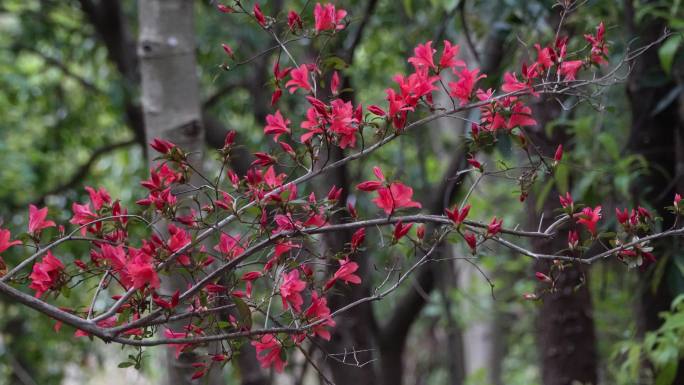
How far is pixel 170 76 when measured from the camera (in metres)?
1.92

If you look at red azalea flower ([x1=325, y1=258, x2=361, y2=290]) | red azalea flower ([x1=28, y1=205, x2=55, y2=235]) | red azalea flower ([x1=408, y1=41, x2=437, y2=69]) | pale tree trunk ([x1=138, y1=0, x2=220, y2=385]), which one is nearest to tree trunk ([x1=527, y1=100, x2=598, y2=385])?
pale tree trunk ([x1=138, y1=0, x2=220, y2=385])

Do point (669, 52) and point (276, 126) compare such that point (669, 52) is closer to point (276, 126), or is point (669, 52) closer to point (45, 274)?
point (276, 126)

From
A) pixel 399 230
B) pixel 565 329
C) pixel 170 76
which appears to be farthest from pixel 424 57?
pixel 565 329

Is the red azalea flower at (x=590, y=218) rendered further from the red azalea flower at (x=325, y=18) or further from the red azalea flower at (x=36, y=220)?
the red azalea flower at (x=36, y=220)

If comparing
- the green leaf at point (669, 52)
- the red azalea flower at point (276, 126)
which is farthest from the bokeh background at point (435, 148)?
the red azalea flower at point (276, 126)

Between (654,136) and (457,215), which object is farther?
(654,136)

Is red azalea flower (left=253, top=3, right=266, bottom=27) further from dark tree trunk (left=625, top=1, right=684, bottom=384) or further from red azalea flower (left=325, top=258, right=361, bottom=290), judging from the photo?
Answer: dark tree trunk (left=625, top=1, right=684, bottom=384)

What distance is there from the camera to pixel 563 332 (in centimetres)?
244

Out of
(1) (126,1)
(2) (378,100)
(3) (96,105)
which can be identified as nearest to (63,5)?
(1) (126,1)

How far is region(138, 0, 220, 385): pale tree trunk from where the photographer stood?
189 centimetres

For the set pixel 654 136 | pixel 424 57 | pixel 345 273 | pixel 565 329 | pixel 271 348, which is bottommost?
pixel 565 329

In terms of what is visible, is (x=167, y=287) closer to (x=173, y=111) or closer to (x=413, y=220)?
(x=173, y=111)

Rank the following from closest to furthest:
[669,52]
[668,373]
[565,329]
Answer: [668,373] < [669,52] < [565,329]

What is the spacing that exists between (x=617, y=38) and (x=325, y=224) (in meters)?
1.89
